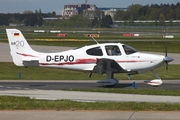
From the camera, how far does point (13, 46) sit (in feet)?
83.2

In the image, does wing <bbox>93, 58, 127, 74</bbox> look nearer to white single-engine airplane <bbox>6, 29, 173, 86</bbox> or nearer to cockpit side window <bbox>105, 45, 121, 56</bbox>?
white single-engine airplane <bbox>6, 29, 173, 86</bbox>

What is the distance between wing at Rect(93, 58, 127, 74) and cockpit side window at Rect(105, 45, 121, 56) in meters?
0.48

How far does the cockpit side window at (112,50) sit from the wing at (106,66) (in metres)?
0.48

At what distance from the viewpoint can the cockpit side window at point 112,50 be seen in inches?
950

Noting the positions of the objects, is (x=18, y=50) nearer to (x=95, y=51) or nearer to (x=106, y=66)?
(x=95, y=51)

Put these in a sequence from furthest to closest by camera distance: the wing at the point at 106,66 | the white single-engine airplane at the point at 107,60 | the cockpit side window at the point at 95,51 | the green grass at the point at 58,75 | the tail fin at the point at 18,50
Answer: the green grass at the point at 58,75, the tail fin at the point at 18,50, the cockpit side window at the point at 95,51, the white single-engine airplane at the point at 107,60, the wing at the point at 106,66

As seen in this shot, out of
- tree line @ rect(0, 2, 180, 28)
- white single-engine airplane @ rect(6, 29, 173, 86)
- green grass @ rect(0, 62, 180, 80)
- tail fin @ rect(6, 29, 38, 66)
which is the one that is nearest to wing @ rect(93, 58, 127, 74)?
white single-engine airplane @ rect(6, 29, 173, 86)

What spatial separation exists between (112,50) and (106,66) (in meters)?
0.79

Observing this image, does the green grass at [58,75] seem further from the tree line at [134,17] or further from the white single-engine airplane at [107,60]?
the tree line at [134,17]

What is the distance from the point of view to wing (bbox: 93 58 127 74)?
23812 mm

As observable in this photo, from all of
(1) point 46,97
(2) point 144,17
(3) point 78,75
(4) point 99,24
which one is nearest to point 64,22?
(4) point 99,24

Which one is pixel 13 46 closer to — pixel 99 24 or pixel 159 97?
pixel 159 97

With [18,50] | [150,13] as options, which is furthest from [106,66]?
[150,13]

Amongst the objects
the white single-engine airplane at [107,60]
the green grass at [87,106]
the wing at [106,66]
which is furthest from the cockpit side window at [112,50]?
the green grass at [87,106]
